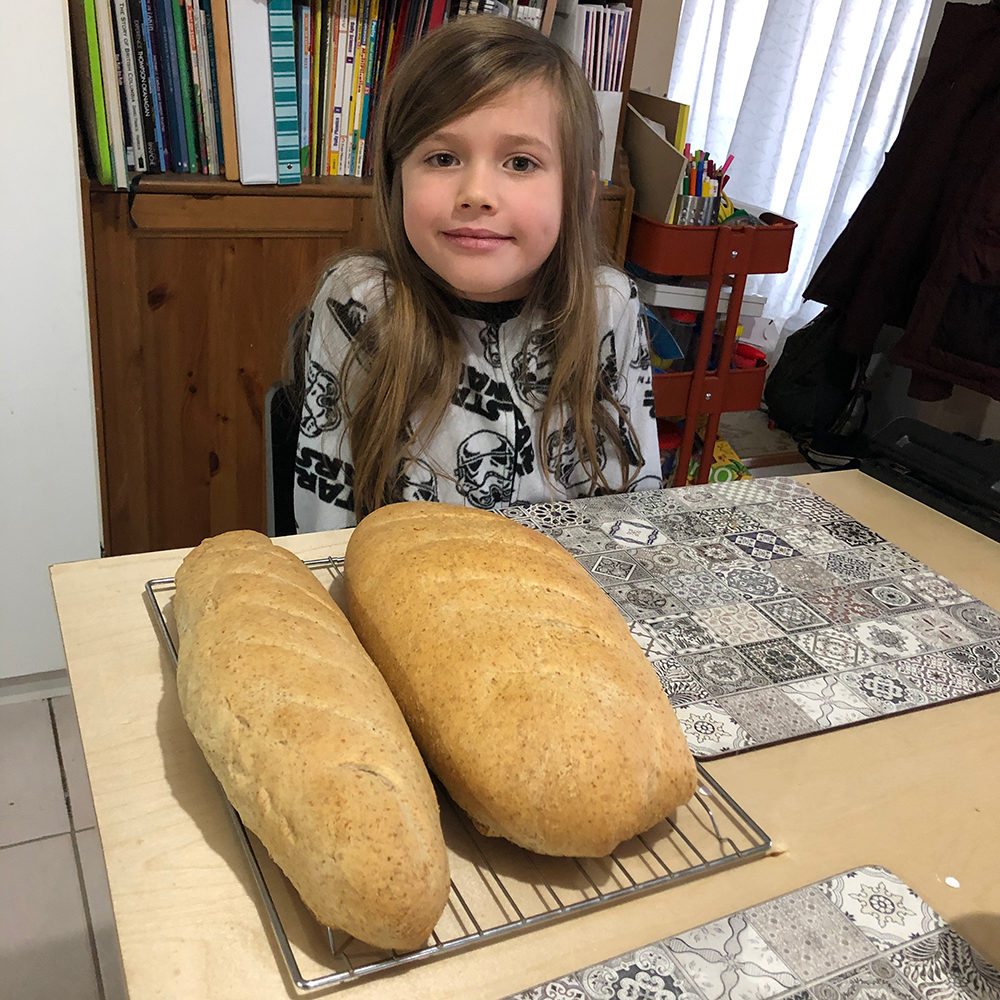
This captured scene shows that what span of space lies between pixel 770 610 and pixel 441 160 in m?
0.67

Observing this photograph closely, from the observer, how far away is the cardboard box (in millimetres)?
2051

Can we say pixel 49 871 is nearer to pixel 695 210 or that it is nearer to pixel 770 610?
pixel 770 610

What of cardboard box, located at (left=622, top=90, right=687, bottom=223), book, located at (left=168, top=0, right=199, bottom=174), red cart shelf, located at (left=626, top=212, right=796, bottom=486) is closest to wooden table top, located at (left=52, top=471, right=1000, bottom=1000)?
book, located at (left=168, top=0, right=199, bottom=174)

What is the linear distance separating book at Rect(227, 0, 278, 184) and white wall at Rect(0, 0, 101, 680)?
1.20 feet

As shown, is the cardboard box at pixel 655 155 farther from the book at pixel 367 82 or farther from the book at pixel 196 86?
the book at pixel 196 86

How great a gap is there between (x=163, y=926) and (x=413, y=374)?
0.82 m

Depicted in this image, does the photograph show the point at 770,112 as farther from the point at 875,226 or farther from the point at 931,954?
the point at 931,954

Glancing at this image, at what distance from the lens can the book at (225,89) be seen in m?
1.64

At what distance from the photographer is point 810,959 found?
0.60 metres

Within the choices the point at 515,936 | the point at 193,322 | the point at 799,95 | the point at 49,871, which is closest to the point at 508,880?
the point at 515,936

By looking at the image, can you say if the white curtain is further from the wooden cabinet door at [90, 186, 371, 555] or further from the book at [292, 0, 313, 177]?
the wooden cabinet door at [90, 186, 371, 555]

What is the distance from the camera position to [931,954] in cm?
61

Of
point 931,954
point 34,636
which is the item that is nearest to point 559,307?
point 931,954

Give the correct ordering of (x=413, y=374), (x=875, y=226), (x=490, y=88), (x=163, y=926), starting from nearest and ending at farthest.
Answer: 1. (x=163, y=926)
2. (x=490, y=88)
3. (x=413, y=374)
4. (x=875, y=226)
